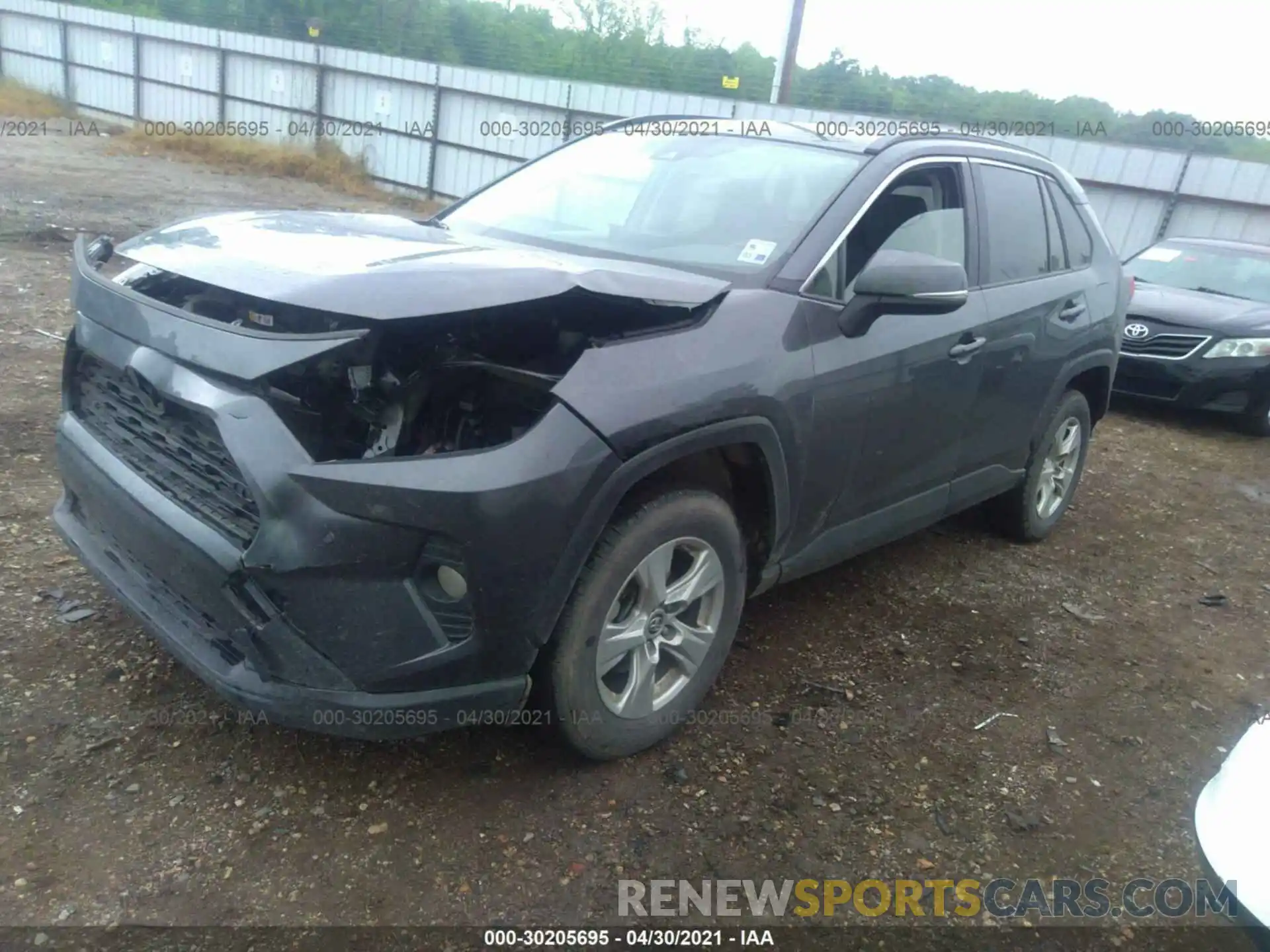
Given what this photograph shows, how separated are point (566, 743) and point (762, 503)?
92 cm

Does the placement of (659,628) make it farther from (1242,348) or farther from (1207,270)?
(1207,270)

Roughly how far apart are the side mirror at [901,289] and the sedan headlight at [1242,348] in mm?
5729

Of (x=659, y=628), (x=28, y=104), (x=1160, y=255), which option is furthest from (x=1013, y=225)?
(x=28, y=104)

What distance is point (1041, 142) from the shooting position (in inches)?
490

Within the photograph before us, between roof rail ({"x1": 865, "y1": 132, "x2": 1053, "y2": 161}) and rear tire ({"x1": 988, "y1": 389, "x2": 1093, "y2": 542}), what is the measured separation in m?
1.16

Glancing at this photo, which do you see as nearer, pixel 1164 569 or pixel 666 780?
pixel 666 780

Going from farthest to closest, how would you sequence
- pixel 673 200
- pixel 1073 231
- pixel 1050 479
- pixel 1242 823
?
pixel 1050 479 → pixel 1073 231 → pixel 673 200 → pixel 1242 823

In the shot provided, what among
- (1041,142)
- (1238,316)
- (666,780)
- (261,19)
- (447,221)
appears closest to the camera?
(666,780)

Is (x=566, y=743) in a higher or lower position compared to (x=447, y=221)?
lower

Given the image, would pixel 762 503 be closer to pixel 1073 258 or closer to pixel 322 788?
pixel 322 788

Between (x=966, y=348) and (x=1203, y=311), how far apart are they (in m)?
5.47

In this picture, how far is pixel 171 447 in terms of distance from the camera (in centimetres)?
238

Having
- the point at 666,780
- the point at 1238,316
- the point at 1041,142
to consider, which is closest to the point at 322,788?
the point at 666,780

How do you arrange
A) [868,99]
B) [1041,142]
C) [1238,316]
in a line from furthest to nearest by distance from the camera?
[868,99] → [1041,142] → [1238,316]
